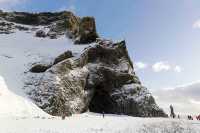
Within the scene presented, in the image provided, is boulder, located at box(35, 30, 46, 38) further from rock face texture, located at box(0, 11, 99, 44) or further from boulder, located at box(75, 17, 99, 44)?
boulder, located at box(75, 17, 99, 44)

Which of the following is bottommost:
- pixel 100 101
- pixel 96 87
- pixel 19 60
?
pixel 100 101

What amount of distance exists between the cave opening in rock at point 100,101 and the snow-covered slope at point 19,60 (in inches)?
384

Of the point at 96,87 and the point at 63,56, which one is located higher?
the point at 63,56

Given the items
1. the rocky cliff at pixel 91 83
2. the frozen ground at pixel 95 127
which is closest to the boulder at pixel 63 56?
the rocky cliff at pixel 91 83

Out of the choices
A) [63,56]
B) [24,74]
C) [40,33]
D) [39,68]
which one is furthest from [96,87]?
[40,33]

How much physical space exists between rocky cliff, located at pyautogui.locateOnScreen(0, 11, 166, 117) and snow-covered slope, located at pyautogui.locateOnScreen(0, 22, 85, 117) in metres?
2.03

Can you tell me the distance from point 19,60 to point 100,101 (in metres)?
18.5

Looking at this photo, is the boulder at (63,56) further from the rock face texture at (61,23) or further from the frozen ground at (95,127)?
the frozen ground at (95,127)

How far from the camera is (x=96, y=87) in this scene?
234 feet

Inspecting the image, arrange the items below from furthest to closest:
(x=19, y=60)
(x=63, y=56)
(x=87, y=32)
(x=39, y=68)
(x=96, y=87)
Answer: (x=87, y=32)
(x=96, y=87)
(x=19, y=60)
(x=63, y=56)
(x=39, y=68)

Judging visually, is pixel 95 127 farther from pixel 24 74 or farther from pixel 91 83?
pixel 91 83

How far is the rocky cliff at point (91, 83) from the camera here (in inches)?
2354

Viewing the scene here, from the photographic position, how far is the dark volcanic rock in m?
59.5

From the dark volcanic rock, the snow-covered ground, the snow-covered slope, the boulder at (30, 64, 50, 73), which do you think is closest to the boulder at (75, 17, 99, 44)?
the snow-covered ground
